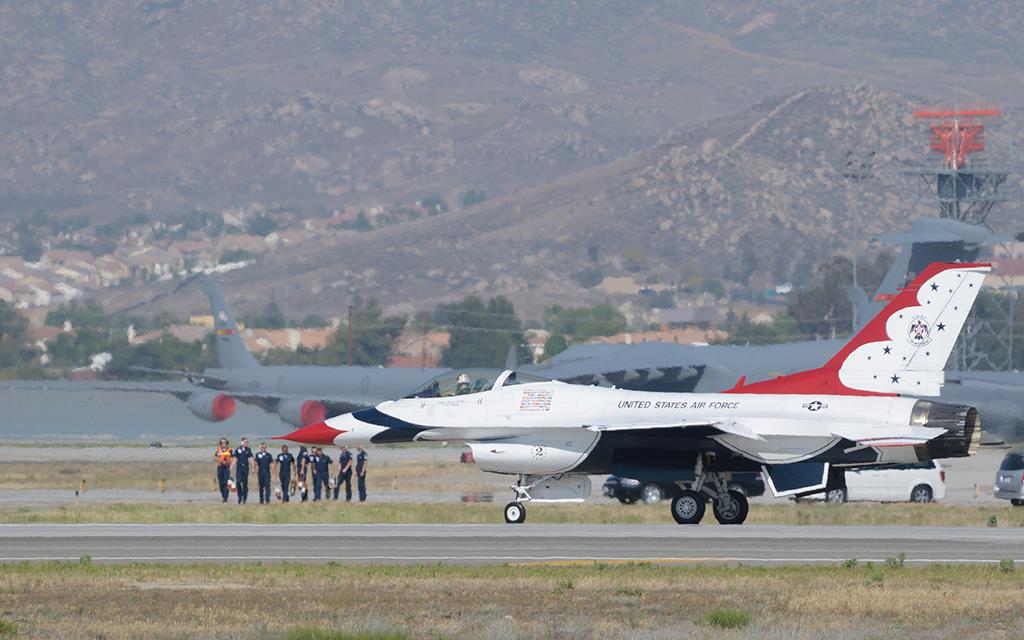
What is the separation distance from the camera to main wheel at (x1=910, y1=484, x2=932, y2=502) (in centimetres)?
4075

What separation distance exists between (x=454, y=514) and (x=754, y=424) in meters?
6.03

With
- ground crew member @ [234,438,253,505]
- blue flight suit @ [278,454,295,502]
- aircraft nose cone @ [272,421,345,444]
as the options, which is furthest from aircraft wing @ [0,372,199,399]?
aircraft nose cone @ [272,421,345,444]

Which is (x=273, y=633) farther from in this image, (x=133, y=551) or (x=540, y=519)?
(x=540, y=519)

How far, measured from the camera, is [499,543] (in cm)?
2503

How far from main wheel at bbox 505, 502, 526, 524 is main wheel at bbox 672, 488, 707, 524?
2.33 metres

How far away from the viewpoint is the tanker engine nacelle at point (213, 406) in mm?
67875

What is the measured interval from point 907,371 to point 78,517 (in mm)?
13644

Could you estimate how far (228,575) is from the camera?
20.8 meters

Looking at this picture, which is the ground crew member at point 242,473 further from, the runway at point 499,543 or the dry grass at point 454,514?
the runway at point 499,543

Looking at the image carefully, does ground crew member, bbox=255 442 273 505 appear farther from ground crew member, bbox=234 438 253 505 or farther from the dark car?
the dark car

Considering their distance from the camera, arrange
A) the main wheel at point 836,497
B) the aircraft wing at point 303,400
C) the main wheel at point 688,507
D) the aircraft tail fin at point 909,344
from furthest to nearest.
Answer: the aircraft wing at point 303,400 → the main wheel at point 836,497 → the main wheel at point 688,507 → the aircraft tail fin at point 909,344

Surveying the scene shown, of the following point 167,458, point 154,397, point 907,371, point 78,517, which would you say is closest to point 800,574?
point 907,371

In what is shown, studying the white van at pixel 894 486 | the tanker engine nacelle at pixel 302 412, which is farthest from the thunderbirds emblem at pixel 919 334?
the tanker engine nacelle at pixel 302 412

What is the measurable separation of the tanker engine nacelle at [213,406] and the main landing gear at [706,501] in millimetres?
40698
